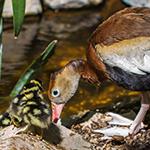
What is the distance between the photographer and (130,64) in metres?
5.32

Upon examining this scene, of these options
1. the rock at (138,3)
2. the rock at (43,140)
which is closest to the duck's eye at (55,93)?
the rock at (43,140)

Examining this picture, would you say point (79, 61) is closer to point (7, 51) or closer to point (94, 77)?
point (94, 77)

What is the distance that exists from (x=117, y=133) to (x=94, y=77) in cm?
55

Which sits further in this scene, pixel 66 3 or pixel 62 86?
pixel 66 3

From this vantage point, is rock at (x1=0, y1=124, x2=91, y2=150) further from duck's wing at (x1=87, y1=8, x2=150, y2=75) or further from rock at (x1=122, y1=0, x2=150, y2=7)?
rock at (x1=122, y1=0, x2=150, y2=7)

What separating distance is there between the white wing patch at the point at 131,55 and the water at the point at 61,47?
5.40 feet

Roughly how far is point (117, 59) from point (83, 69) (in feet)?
1.86

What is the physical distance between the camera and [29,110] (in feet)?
17.7

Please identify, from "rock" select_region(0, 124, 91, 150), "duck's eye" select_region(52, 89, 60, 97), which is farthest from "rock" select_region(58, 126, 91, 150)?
"duck's eye" select_region(52, 89, 60, 97)

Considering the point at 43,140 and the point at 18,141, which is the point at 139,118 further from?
the point at 18,141

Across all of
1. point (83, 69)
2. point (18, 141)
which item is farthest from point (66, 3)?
point (18, 141)

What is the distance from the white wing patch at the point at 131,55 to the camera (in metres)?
5.30

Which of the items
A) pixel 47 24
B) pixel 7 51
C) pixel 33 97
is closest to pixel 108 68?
pixel 33 97

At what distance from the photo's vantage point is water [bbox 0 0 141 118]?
7406mm
